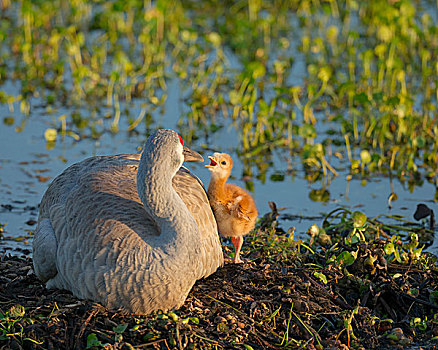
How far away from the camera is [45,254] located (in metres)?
5.11

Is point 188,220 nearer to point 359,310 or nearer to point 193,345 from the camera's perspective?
point 193,345

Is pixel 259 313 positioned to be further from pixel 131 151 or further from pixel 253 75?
pixel 253 75

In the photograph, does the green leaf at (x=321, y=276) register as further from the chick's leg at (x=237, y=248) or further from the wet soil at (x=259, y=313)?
the chick's leg at (x=237, y=248)

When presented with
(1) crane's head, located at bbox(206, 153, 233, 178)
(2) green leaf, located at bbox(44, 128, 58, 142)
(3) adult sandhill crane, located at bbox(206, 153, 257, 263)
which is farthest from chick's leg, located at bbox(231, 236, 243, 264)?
(2) green leaf, located at bbox(44, 128, 58, 142)

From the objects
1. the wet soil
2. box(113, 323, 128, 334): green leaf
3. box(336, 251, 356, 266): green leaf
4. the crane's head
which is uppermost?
the crane's head

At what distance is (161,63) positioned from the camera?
10.8m

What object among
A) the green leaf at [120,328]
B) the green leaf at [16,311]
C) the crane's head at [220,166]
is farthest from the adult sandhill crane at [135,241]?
the crane's head at [220,166]

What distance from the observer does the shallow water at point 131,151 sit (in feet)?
23.5

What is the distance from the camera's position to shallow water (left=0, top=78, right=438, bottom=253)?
23.5ft

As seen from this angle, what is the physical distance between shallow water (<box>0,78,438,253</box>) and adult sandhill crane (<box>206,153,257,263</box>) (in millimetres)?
1151

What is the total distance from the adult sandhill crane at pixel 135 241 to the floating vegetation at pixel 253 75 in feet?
11.0

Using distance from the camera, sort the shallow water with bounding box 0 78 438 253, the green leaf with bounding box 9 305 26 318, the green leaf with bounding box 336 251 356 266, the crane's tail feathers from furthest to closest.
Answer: the shallow water with bounding box 0 78 438 253
the green leaf with bounding box 336 251 356 266
the crane's tail feathers
the green leaf with bounding box 9 305 26 318

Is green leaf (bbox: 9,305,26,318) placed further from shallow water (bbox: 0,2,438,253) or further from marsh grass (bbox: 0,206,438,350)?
shallow water (bbox: 0,2,438,253)

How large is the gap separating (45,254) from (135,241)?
2.74 feet
